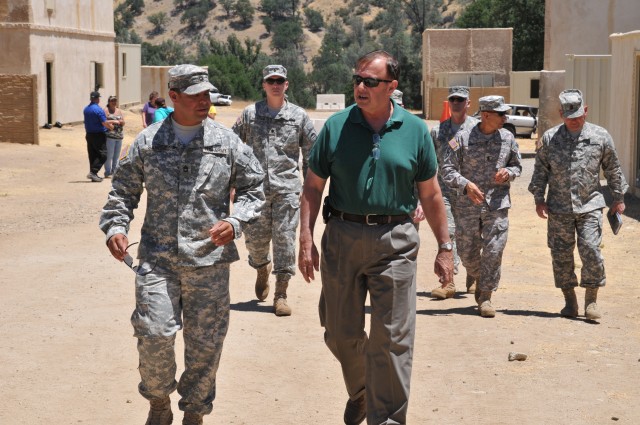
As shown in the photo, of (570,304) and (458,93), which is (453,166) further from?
(570,304)

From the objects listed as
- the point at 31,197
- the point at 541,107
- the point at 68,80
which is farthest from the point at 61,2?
the point at 31,197

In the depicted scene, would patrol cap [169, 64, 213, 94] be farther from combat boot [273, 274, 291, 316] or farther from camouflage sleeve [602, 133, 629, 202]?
camouflage sleeve [602, 133, 629, 202]

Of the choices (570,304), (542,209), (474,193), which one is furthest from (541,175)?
(570,304)

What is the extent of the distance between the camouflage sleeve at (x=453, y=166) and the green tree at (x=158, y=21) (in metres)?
102

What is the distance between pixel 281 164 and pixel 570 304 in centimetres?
277

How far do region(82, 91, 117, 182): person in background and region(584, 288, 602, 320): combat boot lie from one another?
14.4 meters

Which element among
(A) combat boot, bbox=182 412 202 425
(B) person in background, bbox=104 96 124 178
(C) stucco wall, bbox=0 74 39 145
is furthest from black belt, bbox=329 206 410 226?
(C) stucco wall, bbox=0 74 39 145

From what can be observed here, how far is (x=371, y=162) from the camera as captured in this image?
592 centimetres

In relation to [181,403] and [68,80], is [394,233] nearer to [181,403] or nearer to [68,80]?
[181,403]

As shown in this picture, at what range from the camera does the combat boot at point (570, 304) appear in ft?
32.2

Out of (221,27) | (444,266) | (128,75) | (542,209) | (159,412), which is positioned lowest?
(159,412)

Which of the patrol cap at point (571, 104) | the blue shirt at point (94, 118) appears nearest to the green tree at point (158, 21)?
the blue shirt at point (94, 118)

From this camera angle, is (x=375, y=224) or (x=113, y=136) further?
(x=113, y=136)

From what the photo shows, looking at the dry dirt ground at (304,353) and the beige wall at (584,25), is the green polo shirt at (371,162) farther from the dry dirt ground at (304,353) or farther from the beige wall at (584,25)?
the beige wall at (584,25)
